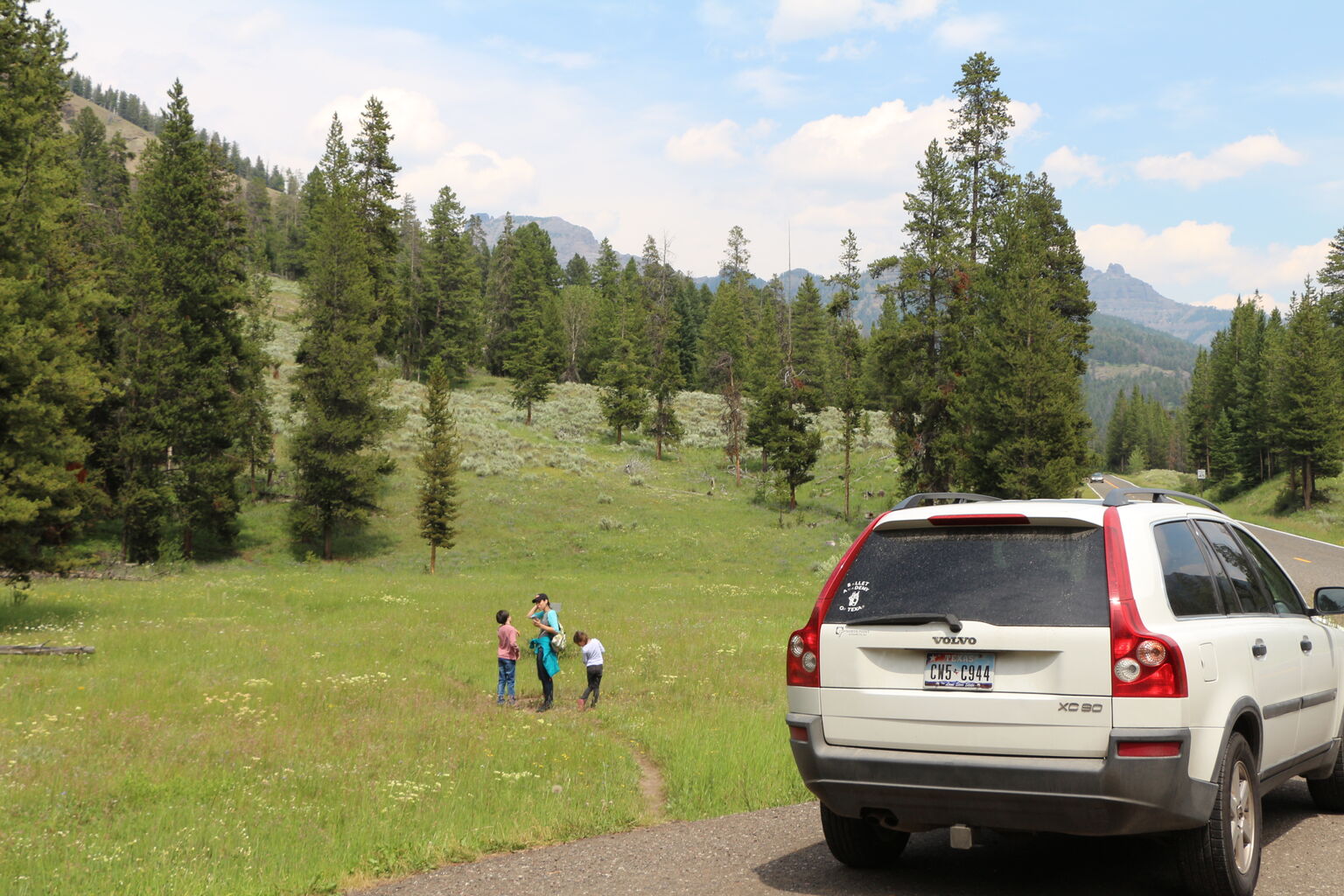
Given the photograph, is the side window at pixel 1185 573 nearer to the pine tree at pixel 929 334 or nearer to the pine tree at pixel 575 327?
the pine tree at pixel 929 334

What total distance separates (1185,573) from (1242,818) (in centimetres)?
141

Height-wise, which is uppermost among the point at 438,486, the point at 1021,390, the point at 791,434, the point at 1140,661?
the point at 1021,390

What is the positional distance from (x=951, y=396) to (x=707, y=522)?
1776cm

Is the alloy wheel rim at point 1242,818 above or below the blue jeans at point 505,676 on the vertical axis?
above

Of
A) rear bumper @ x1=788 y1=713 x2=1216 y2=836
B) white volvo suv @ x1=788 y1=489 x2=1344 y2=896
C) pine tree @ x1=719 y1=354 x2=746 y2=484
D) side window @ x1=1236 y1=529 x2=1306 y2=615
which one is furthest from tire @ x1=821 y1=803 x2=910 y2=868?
pine tree @ x1=719 y1=354 x2=746 y2=484

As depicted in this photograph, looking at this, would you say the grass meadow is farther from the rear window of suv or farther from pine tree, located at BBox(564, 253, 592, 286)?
pine tree, located at BBox(564, 253, 592, 286)

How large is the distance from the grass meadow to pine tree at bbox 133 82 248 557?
707 centimetres

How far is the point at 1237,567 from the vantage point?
243 inches

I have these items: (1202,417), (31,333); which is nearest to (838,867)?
(31,333)

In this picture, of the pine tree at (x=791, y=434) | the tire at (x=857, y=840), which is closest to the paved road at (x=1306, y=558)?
the tire at (x=857, y=840)

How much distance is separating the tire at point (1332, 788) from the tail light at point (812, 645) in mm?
4477

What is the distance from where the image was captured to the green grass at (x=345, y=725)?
6.89 meters

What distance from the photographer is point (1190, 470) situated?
13025cm

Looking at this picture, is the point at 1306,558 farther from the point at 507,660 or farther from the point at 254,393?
the point at 254,393
